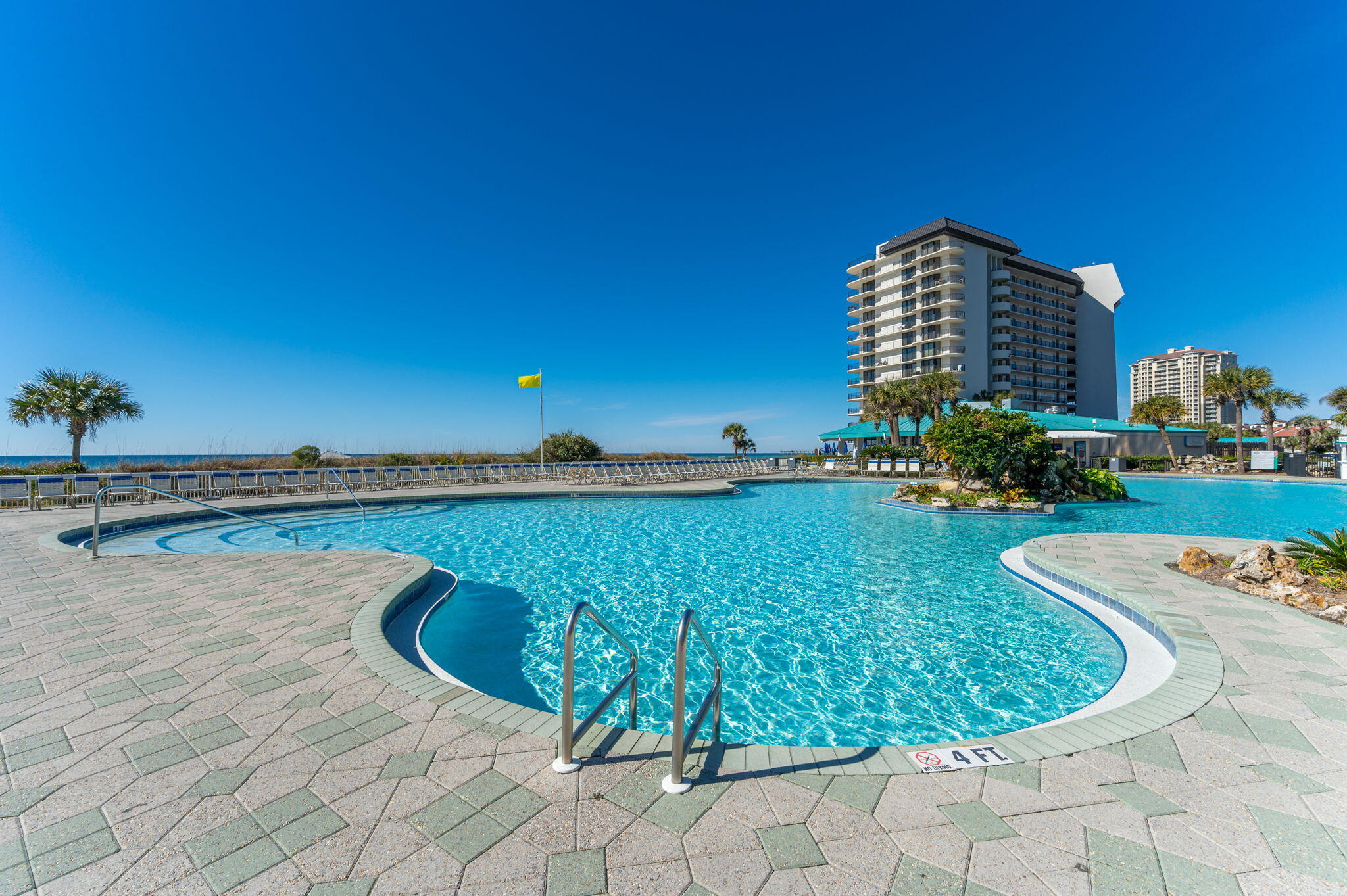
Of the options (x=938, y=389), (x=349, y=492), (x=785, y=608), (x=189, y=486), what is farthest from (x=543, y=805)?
(x=938, y=389)

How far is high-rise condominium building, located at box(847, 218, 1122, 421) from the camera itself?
158ft

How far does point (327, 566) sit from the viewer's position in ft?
20.8

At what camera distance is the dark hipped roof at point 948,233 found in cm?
4753

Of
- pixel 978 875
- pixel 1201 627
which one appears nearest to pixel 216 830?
pixel 978 875

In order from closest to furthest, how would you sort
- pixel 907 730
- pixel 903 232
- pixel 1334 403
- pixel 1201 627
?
pixel 907 730, pixel 1201 627, pixel 1334 403, pixel 903 232

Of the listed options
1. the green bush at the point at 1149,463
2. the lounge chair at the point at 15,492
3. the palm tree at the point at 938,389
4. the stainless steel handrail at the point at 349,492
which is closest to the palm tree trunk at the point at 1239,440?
the green bush at the point at 1149,463

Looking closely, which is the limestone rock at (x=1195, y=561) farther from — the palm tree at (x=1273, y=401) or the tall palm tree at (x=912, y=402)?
the palm tree at (x=1273, y=401)

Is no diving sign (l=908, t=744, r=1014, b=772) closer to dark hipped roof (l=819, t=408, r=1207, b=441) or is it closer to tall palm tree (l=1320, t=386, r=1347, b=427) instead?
dark hipped roof (l=819, t=408, r=1207, b=441)

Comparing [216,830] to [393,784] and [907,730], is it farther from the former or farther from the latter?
[907,730]

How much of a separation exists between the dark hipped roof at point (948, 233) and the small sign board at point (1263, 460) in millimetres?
28984

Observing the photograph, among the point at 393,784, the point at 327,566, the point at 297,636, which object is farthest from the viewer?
the point at 327,566

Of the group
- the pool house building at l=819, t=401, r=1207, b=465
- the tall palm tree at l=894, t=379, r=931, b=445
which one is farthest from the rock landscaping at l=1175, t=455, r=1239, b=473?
the tall palm tree at l=894, t=379, r=931, b=445

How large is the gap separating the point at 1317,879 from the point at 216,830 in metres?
4.04

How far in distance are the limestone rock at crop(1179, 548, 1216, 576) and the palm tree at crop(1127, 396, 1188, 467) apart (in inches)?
1571
